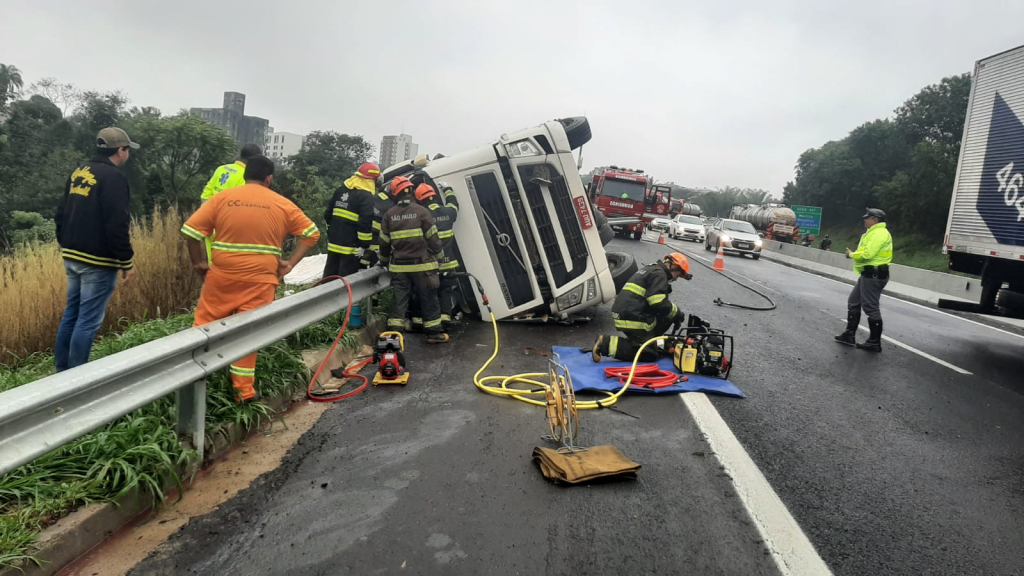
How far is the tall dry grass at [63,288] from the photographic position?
5375mm

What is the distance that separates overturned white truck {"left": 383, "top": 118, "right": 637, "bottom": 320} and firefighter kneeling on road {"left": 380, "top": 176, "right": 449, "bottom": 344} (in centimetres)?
61

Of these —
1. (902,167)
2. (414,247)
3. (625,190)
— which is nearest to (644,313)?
(414,247)

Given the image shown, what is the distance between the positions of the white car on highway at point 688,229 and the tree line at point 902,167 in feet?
56.7

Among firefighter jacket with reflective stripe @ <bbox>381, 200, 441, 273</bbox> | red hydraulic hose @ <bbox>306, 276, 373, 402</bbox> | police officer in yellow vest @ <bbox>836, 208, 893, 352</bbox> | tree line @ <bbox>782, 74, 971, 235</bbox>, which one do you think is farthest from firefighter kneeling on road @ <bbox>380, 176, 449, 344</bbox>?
tree line @ <bbox>782, 74, 971, 235</bbox>

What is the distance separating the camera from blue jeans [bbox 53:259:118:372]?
4105 millimetres

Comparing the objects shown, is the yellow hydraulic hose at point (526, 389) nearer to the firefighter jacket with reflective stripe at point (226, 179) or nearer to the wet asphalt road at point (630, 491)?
the wet asphalt road at point (630, 491)

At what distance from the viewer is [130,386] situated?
283 cm

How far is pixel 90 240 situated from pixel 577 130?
5.68 metres

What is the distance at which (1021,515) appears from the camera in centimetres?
332

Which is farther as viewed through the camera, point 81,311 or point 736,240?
point 736,240

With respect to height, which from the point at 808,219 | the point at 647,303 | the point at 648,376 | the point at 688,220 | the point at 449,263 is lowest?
the point at 648,376

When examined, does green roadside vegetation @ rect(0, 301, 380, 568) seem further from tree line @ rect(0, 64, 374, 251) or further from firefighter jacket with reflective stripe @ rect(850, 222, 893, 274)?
tree line @ rect(0, 64, 374, 251)

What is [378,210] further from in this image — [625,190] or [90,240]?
[625,190]

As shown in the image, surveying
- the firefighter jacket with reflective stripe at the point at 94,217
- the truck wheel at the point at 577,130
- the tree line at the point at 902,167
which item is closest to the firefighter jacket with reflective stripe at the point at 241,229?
the firefighter jacket with reflective stripe at the point at 94,217
